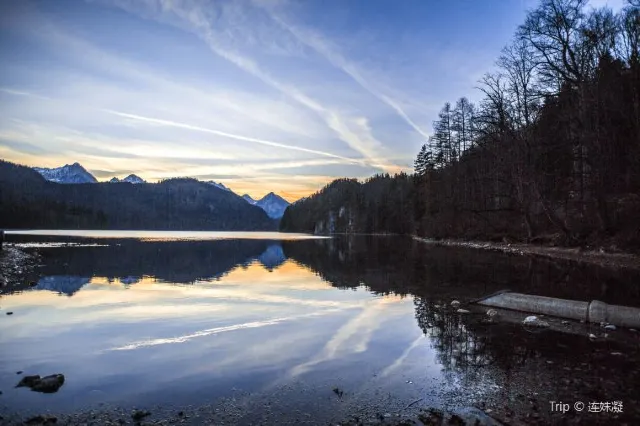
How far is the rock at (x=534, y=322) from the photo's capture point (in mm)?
13137

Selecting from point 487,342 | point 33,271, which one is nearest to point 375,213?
point 33,271

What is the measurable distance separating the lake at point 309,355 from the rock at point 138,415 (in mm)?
265

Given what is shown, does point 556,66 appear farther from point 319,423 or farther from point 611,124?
point 319,423

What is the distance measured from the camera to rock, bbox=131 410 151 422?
678 centimetres

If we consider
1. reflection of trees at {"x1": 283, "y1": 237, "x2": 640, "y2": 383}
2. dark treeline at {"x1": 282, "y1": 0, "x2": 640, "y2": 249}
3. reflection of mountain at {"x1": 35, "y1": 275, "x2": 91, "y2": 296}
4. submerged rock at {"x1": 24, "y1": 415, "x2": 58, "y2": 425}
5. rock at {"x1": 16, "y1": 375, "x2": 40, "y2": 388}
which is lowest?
reflection of mountain at {"x1": 35, "y1": 275, "x2": 91, "y2": 296}

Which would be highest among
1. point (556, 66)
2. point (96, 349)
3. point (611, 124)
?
point (556, 66)

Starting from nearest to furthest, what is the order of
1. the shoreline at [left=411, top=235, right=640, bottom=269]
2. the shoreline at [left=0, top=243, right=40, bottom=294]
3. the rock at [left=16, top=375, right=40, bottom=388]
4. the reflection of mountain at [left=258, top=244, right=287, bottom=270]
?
1. the rock at [left=16, top=375, right=40, bottom=388]
2. the shoreline at [left=0, top=243, right=40, bottom=294]
3. the shoreline at [left=411, top=235, right=640, bottom=269]
4. the reflection of mountain at [left=258, top=244, right=287, bottom=270]

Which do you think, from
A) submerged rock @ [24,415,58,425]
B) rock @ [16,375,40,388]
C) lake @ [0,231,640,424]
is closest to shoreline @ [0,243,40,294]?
lake @ [0,231,640,424]

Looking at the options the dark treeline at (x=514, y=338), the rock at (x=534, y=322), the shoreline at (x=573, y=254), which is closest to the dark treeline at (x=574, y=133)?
the shoreline at (x=573, y=254)

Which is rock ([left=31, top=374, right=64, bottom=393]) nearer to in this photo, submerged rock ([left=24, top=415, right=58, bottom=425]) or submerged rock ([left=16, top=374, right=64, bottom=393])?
submerged rock ([left=16, top=374, right=64, bottom=393])

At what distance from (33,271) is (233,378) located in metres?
28.0

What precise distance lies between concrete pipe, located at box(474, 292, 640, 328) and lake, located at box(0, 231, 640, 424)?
698 mm

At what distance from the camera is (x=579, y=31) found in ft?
106

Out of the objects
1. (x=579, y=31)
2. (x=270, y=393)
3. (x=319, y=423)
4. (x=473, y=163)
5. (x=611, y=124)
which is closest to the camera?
(x=319, y=423)
